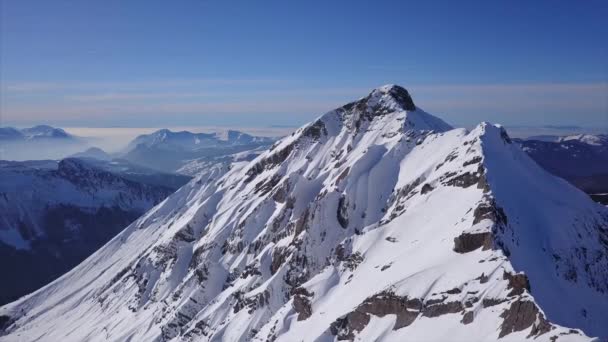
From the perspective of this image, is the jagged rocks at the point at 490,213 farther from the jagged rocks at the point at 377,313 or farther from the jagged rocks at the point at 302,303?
A: the jagged rocks at the point at 302,303

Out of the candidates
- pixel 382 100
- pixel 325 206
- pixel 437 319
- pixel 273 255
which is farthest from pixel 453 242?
pixel 382 100

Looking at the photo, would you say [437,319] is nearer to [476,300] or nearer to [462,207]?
[476,300]

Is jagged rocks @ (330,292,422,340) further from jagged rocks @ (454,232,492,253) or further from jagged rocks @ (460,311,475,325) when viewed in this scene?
jagged rocks @ (454,232,492,253)

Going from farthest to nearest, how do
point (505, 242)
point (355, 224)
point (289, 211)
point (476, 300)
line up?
1. point (289, 211)
2. point (355, 224)
3. point (505, 242)
4. point (476, 300)

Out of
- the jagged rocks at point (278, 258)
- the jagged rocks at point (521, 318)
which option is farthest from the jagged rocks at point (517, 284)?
the jagged rocks at point (278, 258)

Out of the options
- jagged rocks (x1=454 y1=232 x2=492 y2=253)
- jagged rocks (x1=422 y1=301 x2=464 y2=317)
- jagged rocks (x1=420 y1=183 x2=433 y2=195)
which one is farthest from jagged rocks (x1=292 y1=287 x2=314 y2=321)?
jagged rocks (x1=454 y1=232 x2=492 y2=253)

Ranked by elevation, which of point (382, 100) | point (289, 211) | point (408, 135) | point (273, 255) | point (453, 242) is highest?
point (382, 100)

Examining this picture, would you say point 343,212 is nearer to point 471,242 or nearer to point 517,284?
point 471,242
